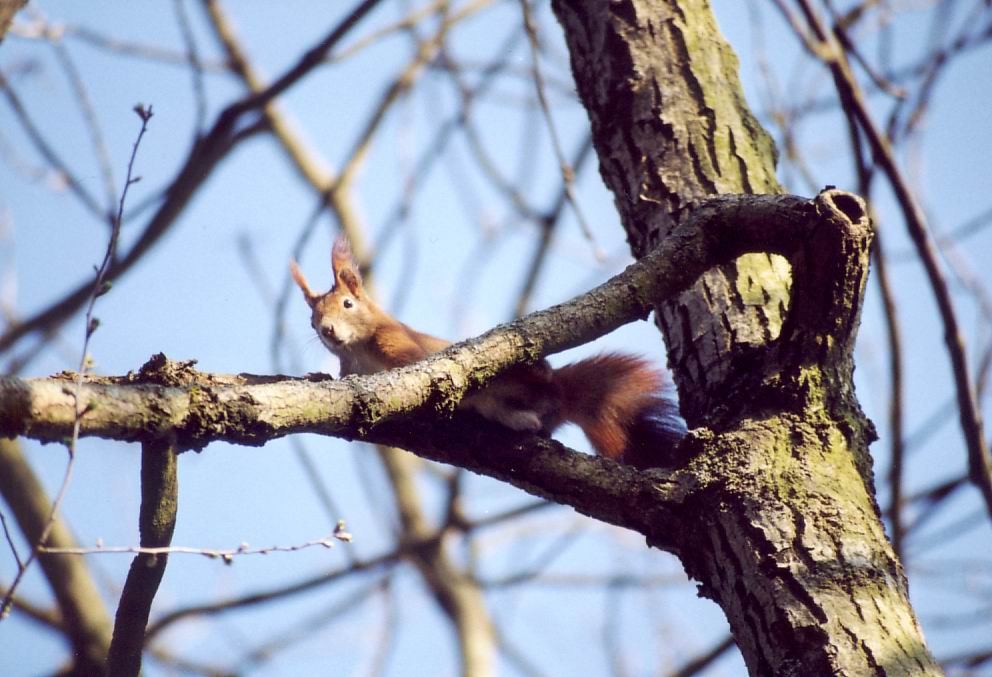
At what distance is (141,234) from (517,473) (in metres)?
1.91

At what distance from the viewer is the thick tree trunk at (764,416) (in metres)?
1.56

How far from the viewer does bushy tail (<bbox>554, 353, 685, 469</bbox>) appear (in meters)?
2.40

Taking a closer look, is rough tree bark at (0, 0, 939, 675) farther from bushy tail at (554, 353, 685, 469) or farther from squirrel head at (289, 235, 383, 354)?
squirrel head at (289, 235, 383, 354)

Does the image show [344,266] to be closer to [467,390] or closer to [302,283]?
[302,283]

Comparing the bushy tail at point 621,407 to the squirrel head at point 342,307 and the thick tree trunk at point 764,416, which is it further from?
the squirrel head at point 342,307

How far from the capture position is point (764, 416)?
1.81m

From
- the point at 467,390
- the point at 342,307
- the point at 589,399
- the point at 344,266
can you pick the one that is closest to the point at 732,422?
the point at 467,390

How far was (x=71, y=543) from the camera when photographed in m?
3.29

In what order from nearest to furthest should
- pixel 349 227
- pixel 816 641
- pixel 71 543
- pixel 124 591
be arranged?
pixel 124 591
pixel 816 641
pixel 71 543
pixel 349 227

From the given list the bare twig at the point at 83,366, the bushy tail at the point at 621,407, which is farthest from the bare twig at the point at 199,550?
the bushy tail at the point at 621,407

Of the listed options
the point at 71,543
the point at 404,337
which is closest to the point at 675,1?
the point at 404,337

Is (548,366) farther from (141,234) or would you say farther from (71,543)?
(71,543)

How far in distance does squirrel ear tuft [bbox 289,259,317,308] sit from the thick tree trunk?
1.32 m

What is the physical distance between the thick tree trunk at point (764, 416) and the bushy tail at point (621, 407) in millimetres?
339
